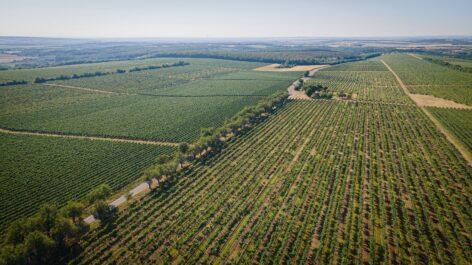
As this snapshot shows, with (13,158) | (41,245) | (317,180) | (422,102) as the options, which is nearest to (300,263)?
(317,180)

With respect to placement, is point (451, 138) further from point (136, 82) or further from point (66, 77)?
point (66, 77)

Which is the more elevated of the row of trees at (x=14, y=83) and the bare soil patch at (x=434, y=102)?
the row of trees at (x=14, y=83)

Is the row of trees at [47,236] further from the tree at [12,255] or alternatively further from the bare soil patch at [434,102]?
the bare soil patch at [434,102]

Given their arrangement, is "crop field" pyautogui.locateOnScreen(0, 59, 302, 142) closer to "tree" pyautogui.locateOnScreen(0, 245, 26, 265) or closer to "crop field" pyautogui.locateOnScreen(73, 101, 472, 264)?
"crop field" pyautogui.locateOnScreen(73, 101, 472, 264)

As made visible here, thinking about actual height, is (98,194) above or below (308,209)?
above

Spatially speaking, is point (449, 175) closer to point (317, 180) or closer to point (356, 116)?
point (317, 180)

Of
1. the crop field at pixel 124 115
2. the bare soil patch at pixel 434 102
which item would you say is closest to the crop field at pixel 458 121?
the bare soil patch at pixel 434 102

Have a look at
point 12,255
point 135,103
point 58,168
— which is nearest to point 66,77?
point 135,103

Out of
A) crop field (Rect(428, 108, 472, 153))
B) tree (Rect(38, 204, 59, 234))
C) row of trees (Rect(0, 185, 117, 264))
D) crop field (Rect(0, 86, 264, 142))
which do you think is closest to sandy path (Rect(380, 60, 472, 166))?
crop field (Rect(428, 108, 472, 153))
